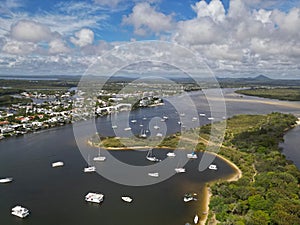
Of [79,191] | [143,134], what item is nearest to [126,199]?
[79,191]

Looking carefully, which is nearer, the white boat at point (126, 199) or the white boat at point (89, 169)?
the white boat at point (126, 199)

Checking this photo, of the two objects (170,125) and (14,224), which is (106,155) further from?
(170,125)

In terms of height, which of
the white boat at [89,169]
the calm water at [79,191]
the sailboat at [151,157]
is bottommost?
the calm water at [79,191]

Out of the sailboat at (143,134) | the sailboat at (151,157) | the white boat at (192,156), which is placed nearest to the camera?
the sailboat at (151,157)

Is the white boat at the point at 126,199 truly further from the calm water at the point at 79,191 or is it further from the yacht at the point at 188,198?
the yacht at the point at 188,198

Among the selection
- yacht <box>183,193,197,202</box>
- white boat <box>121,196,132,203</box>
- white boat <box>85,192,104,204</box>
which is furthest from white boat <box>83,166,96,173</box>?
yacht <box>183,193,197,202</box>

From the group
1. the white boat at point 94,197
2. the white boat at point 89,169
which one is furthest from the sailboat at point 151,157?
the white boat at point 94,197

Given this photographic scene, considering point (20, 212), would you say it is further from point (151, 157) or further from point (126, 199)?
point (151, 157)
